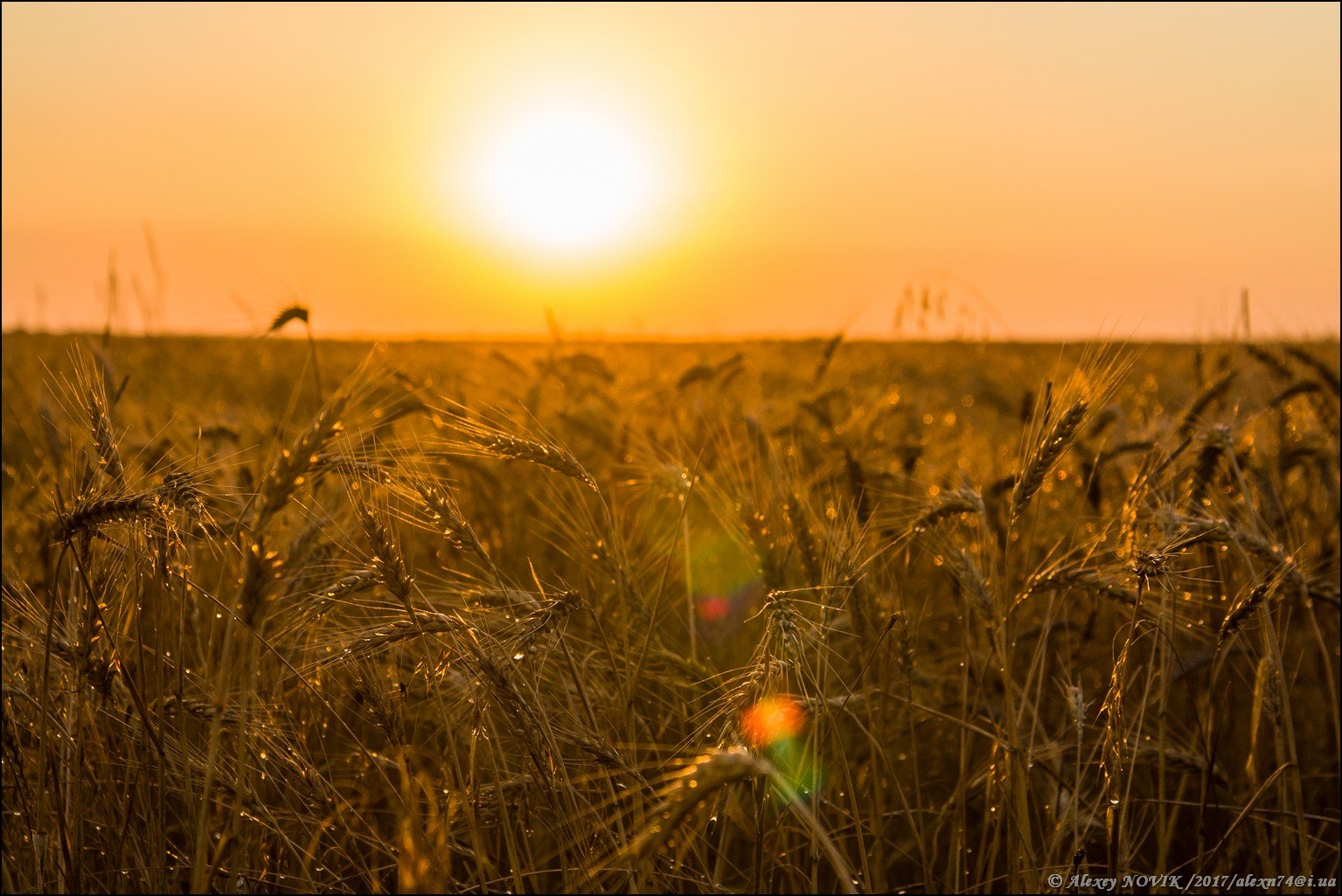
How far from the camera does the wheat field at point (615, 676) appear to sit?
134 cm

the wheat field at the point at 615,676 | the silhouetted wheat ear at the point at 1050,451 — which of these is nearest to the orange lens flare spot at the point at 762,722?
the wheat field at the point at 615,676

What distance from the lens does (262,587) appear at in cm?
117

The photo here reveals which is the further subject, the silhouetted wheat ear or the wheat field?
the silhouetted wheat ear

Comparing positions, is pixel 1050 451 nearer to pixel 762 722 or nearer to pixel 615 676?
pixel 762 722

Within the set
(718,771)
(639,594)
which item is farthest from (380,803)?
(718,771)

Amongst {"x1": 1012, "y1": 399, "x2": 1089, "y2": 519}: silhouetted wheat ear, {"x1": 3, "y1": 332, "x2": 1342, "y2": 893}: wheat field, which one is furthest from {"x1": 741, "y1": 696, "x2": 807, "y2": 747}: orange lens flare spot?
{"x1": 1012, "y1": 399, "x2": 1089, "y2": 519}: silhouetted wheat ear

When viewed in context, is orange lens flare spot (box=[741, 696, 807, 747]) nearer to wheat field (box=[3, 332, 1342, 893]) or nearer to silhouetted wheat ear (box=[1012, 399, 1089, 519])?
wheat field (box=[3, 332, 1342, 893])

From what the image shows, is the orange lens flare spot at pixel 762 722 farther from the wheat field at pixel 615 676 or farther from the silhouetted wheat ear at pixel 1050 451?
the silhouetted wheat ear at pixel 1050 451

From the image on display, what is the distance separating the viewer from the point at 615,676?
182cm

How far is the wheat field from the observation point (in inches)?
52.6

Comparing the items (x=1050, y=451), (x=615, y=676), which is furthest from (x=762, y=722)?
(x=1050, y=451)

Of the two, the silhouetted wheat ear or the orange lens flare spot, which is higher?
the silhouetted wheat ear

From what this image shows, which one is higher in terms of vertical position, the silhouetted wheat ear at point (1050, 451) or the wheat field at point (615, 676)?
the silhouetted wheat ear at point (1050, 451)

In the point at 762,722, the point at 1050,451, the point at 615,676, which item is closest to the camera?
the point at 762,722
